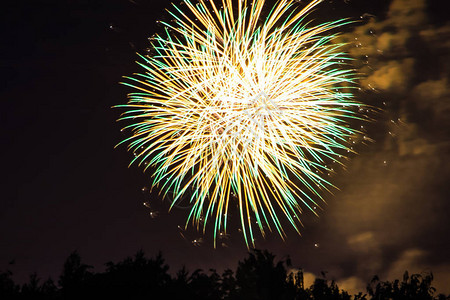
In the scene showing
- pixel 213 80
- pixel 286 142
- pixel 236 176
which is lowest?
pixel 236 176

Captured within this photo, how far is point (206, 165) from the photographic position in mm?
17797

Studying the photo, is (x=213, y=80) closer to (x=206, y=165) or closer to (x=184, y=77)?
(x=184, y=77)

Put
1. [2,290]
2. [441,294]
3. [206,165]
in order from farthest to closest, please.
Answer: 1. [441,294]
2. [2,290]
3. [206,165]

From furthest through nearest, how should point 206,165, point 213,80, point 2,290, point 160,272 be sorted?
point 160,272, point 2,290, point 206,165, point 213,80

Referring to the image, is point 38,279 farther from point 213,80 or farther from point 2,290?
point 213,80

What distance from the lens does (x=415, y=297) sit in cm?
4062

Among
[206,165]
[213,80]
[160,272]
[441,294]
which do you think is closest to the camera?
[213,80]

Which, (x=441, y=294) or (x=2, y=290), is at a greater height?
(x=441, y=294)

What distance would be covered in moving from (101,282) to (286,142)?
12328 mm

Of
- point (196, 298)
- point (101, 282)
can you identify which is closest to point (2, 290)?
point (101, 282)

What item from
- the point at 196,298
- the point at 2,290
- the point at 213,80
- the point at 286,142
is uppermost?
the point at 213,80

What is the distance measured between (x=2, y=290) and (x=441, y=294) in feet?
108

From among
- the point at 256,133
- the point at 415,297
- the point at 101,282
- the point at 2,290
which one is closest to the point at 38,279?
the point at 2,290

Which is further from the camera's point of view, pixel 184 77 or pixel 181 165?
pixel 181 165
